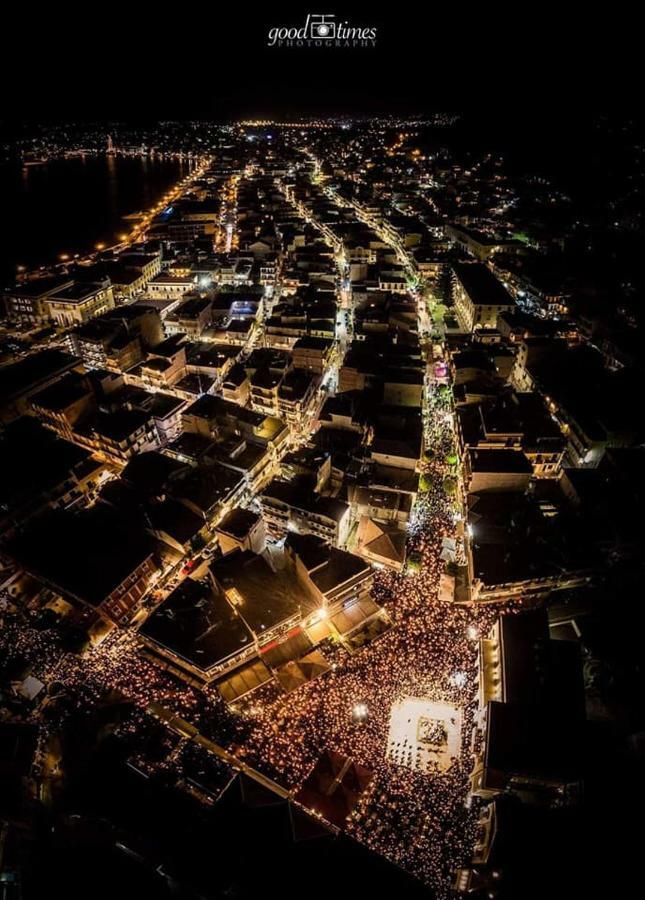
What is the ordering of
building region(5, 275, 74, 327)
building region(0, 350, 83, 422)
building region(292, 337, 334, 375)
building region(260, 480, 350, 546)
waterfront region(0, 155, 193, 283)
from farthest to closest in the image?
waterfront region(0, 155, 193, 283), building region(5, 275, 74, 327), building region(292, 337, 334, 375), building region(0, 350, 83, 422), building region(260, 480, 350, 546)

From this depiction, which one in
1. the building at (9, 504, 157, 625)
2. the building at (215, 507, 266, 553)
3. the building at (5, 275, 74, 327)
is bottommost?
the building at (9, 504, 157, 625)

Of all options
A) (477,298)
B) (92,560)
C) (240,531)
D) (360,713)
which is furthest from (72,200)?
(360,713)

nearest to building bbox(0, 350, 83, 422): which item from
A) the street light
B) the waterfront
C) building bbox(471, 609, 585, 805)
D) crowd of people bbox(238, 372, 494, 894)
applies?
crowd of people bbox(238, 372, 494, 894)

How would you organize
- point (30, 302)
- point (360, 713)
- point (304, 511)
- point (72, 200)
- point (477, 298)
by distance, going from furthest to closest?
1. point (72, 200)
2. point (30, 302)
3. point (477, 298)
4. point (304, 511)
5. point (360, 713)

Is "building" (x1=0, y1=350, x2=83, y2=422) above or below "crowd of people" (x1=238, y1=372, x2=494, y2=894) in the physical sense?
above

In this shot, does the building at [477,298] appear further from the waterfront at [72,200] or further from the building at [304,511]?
the waterfront at [72,200]

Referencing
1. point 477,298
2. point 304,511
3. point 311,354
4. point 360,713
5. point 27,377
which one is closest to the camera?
point 360,713

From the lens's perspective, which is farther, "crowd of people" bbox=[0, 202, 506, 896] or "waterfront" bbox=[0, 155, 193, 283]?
"waterfront" bbox=[0, 155, 193, 283]

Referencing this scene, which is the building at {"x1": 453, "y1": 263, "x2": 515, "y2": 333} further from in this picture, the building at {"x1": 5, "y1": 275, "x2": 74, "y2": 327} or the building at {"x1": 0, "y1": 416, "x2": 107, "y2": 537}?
the building at {"x1": 5, "y1": 275, "x2": 74, "y2": 327}

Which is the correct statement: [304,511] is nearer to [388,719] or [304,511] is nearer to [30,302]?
[388,719]
